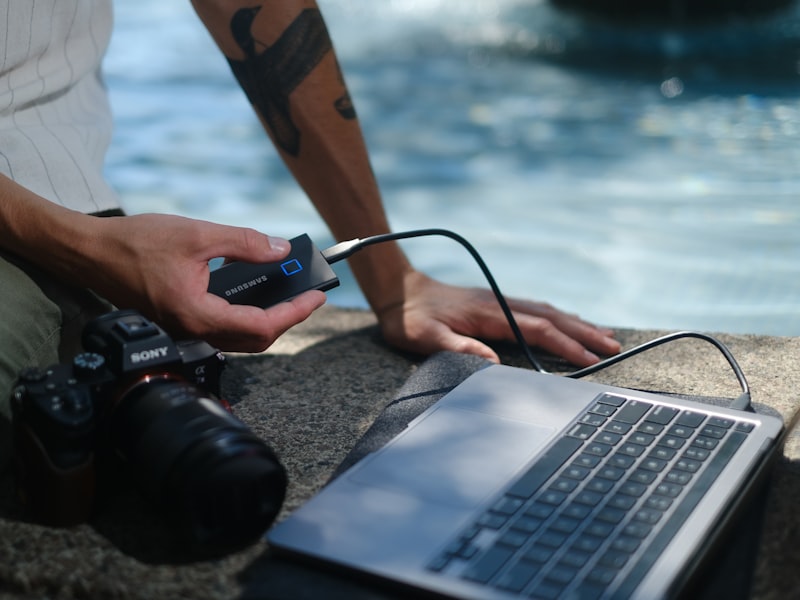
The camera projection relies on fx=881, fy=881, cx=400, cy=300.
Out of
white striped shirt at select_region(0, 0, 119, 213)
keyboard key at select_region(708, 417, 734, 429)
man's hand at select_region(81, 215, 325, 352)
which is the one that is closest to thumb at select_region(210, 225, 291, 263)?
man's hand at select_region(81, 215, 325, 352)

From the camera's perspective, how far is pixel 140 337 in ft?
2.38

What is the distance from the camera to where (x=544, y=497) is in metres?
0.67

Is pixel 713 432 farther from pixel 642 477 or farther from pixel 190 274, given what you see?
pixel 190 274

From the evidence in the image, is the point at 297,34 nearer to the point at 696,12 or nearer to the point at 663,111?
the point at 663,111

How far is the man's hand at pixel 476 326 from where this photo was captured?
1102mm

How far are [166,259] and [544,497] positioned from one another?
16.4 inches

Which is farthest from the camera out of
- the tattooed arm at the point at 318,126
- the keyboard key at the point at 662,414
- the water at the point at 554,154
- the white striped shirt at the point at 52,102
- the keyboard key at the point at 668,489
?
the water at the point at 554,154

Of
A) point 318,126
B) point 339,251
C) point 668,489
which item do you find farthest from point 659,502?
point 318,126

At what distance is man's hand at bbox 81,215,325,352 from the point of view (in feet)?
2.73

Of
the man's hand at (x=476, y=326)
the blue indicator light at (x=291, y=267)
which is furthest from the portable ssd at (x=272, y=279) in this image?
the man's hand at (x=476, y=326)

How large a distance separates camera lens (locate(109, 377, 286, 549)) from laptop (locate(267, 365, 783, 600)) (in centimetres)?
3

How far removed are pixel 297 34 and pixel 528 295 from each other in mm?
1414

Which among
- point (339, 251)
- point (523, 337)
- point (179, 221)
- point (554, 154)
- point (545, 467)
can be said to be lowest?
point (554, 154)

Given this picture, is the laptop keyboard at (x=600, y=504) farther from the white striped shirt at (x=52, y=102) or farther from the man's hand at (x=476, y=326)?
the white striped shirt at (x=52, y=102)
